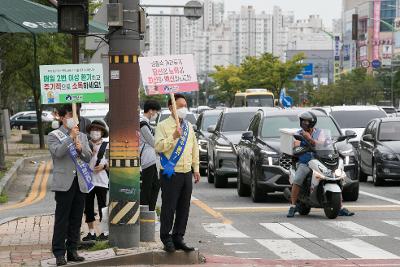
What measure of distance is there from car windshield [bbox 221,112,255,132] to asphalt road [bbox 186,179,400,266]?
486 centimetres

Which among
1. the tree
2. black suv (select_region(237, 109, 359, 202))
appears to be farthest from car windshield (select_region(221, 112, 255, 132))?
the tree

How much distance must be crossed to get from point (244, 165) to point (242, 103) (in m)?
44.4

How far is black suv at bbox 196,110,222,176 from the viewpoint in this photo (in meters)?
26.2

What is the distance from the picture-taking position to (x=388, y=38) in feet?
501

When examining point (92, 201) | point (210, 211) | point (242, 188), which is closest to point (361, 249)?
point (92, 201)

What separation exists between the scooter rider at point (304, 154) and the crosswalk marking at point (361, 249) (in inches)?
104

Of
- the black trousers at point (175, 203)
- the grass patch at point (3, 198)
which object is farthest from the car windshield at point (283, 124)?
the black trousers at point (175, 203)

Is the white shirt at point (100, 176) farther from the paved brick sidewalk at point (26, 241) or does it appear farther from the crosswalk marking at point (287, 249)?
the crosswalk marking at point (287, 249)

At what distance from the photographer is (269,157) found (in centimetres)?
1808

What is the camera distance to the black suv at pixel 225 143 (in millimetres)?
22391

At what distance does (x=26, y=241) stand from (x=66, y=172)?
8.36ft

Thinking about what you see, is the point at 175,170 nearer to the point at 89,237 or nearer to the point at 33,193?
the point at 89,237

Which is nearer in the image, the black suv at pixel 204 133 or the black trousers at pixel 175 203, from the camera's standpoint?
the black trousers at pixel 175 203

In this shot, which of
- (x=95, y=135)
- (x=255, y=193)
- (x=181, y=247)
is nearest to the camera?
(x=181, y=247)
